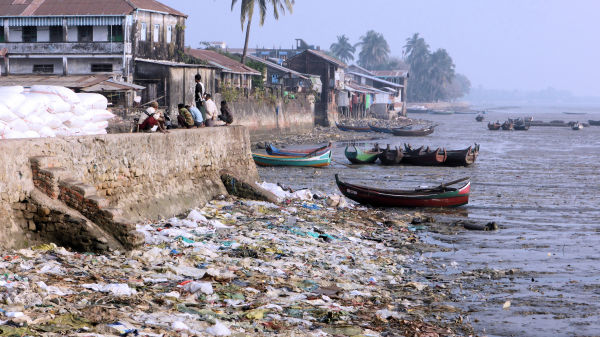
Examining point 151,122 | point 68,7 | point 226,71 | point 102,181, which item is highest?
point 68,7

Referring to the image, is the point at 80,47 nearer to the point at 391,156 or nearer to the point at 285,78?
the point at 391,156

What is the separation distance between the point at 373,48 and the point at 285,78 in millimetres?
64826

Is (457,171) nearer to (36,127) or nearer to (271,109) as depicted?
(271,109)

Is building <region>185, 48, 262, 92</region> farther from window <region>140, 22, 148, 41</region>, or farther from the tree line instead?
the tree line

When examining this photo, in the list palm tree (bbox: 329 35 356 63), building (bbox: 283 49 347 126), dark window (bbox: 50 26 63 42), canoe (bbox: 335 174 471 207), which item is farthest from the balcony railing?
palm tree (bbox: 329 35 356 63)

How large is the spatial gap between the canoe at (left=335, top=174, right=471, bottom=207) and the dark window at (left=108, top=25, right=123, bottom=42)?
62.1 feet

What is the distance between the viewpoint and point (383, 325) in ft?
25.3

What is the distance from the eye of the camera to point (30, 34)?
3359cm

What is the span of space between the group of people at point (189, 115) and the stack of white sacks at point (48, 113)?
897 mm

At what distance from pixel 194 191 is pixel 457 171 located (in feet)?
64.4

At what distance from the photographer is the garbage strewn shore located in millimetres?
6270

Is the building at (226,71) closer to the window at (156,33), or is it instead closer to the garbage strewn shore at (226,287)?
the window at (156,33)

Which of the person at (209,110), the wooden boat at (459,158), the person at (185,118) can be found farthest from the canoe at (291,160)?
the person at (185,118)

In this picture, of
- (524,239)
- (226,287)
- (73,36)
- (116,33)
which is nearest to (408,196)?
(524,239)
